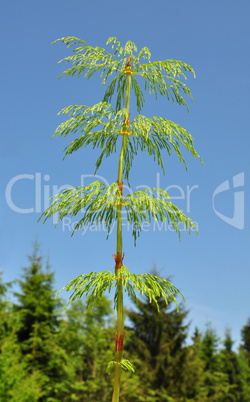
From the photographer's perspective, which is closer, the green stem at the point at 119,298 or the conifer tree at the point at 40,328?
the green stem at the point at 119,298

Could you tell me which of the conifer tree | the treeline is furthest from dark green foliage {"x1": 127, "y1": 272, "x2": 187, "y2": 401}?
the conifer tree

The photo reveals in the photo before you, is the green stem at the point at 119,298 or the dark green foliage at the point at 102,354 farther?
the dark green foliage at the point at 102,354

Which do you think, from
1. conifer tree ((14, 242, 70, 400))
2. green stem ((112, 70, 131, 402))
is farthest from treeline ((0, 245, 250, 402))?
green stem ((112, 70, 131, 402))

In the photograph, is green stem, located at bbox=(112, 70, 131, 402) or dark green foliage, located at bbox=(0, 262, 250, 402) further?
dark green foliage, located at bbox=(0, 262, 250, 402)

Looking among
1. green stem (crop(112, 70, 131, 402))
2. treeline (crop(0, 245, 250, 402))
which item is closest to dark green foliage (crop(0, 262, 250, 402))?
treeline (crop(0, 245, 250, 402))

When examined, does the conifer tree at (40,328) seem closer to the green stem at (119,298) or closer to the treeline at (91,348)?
the treeline at (91,348)

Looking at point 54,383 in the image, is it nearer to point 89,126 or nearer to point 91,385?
point 91,385

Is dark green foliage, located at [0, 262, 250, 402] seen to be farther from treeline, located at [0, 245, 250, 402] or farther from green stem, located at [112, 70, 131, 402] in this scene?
green stem, located at [112, 70, 131, 402]

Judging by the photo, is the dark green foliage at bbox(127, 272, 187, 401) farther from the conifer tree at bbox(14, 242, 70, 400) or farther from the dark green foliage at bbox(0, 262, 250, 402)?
the conifer tree at bbox(14, 242, 70, 400)

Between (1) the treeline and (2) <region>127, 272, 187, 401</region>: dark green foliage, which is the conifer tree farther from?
(2) <region>127, 272, 187, 401</region>: dark green foliage

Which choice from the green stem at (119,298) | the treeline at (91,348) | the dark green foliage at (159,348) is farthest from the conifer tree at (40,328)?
the green stem at (119,298)

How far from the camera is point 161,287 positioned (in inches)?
244

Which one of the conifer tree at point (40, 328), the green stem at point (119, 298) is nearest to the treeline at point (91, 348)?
the conifer tree at point (40, 328)

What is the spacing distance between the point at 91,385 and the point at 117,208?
→ 21341 millimetres
